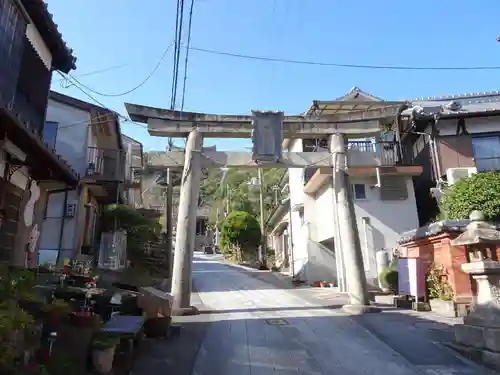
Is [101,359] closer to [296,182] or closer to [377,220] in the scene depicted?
[377,220]

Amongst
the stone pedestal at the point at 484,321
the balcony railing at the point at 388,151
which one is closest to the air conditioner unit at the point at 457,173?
the balcony railing at the point at 388,151

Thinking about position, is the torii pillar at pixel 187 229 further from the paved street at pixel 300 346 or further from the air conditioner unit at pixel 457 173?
the air conditioner unit at pixel 457 173

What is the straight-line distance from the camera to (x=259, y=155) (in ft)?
38.4

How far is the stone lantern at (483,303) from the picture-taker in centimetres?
596

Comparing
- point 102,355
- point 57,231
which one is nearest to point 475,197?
point 102,355

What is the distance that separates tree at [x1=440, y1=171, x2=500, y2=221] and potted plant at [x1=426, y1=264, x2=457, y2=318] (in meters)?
3.96

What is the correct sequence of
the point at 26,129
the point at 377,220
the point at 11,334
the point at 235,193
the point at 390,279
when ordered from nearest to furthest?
the point at 11,334 → the point at 26,129 → the point at 390,279 → the point at 377,220 → the point at 235,193

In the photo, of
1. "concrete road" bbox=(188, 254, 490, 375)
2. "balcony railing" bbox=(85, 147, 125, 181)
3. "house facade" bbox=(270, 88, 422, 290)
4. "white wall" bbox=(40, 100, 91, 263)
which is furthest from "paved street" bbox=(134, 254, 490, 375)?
"balcony railing" bbox=(85, 147, 125, 181)

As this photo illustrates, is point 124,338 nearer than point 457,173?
Yes

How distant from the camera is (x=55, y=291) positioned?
6.57 m

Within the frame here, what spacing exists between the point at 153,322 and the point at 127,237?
37.4 ft

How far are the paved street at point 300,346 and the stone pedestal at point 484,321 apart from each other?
13.1 inches

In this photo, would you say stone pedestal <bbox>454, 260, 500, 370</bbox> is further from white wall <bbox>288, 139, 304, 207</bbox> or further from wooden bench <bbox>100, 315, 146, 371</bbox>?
white wall <bbox>288, 139, 304, 207</bbox>

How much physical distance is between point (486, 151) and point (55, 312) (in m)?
18.6
